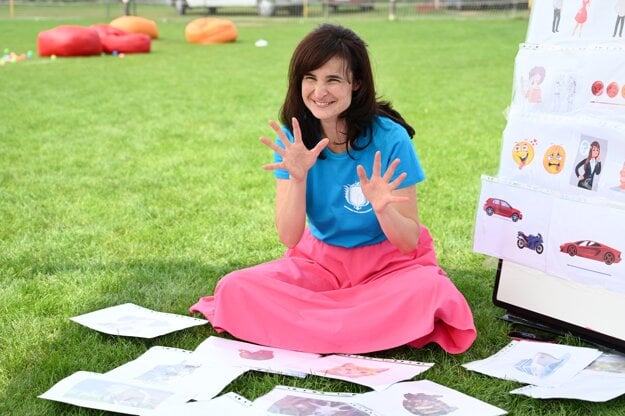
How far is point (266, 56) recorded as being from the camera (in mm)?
13484

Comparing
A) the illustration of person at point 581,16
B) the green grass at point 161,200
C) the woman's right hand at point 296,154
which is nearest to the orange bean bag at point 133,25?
the green grass at point 161,200

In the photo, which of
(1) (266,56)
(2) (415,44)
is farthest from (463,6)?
(1) (266,56)

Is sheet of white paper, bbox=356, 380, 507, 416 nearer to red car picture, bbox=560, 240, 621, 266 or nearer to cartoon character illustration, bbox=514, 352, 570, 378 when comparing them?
cartoon character illustration, bbox=514, 352, 570, 378

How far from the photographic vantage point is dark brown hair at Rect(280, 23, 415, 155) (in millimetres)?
2914

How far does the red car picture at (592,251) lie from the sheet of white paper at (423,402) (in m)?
0.78

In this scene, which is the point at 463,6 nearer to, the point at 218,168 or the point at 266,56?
the point at 266,56

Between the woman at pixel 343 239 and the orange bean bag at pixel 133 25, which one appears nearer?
the woman at pixel 343 239

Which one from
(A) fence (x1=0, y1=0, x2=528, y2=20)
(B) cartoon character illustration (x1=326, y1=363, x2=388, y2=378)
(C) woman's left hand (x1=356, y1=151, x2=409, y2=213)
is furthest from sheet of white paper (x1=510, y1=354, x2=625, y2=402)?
(A) fence (x1=0, y1=0, x2=528, y2=20)

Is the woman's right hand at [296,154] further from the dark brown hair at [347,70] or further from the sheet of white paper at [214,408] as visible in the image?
the sheet of white paper at [214,408]

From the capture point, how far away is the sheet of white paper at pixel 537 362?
2.77 m

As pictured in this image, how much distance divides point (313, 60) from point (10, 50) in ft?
40.9

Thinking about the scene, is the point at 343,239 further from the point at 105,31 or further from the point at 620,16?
the point at 105,31

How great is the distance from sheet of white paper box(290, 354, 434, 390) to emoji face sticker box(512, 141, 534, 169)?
91cm

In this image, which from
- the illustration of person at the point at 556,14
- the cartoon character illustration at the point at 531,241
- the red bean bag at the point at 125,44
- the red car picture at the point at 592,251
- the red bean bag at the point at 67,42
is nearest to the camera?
the red car picture at the point at 592,251
